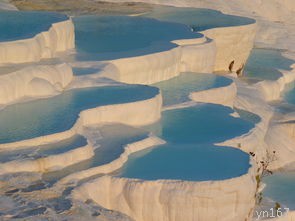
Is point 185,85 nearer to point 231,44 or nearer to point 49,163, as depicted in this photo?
point 231,44

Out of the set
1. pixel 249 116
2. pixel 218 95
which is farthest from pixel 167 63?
pixel 249 116

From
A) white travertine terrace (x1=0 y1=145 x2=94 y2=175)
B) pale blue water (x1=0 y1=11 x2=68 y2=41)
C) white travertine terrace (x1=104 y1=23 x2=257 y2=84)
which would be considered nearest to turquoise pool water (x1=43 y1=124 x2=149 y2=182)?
white travertine terrace (x1=0 y1=145 x2=94 y2=175)

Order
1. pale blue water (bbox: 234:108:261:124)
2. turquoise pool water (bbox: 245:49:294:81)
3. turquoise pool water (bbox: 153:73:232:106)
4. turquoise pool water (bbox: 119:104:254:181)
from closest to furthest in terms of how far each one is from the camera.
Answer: turquoise pool water (bbox: 119:104:254:181), turquoise pool water (bbox: 153:73:232:106), pale blue water (bbox: 234:108:261:124), turquoise pool water (bbox: 245:49:294:81)

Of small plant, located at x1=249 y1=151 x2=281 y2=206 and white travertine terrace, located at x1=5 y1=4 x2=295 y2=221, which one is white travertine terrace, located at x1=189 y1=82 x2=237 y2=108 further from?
small plant, located at x1=249 y1=151 x2=281 y2=206

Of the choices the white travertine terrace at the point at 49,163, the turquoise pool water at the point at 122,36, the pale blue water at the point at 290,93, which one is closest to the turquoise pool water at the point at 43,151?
the white travertine terrace at the point at 49,163

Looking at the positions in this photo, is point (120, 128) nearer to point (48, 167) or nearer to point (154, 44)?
point (48, 167)

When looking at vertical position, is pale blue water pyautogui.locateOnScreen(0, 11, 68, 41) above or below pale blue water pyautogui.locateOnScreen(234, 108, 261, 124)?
above
